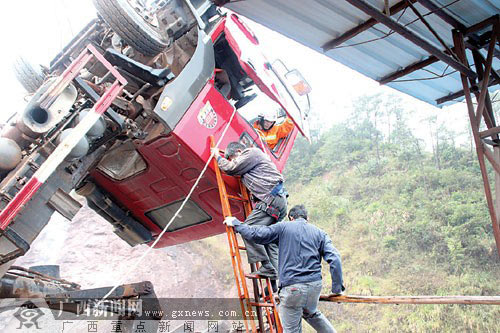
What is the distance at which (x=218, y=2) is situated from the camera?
426 centimetres

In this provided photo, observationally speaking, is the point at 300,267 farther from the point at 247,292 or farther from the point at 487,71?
the point at 487,71

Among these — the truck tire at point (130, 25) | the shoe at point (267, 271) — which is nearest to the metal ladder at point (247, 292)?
the shoe at point (267, 271)

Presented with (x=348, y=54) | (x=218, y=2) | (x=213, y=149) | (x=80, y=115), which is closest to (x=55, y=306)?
(x=80, y=115)

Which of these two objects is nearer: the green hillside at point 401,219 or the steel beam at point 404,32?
the steel beam at point 404,32

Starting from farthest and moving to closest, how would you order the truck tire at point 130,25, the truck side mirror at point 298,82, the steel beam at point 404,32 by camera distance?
1. the truck side mirror at point 298,82
2. the steel beam at point 404,32
3. the truck tire at point 130,25

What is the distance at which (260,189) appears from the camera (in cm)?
420

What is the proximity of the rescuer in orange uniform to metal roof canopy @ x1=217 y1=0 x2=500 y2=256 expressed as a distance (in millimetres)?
1149

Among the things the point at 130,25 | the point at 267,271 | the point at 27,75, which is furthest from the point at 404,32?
the point at 27,75

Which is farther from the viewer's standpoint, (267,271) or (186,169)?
(186,169)

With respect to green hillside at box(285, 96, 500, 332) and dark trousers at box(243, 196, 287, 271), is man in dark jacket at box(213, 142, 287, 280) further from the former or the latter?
green hillside at box(285, 96, 500, 332)

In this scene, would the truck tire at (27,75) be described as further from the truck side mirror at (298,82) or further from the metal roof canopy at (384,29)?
the truck side mirror at (298,82)

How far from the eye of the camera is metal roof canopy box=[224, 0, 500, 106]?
443 cm

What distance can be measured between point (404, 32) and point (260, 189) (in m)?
2.41

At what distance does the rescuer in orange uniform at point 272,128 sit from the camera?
18.1 feet
